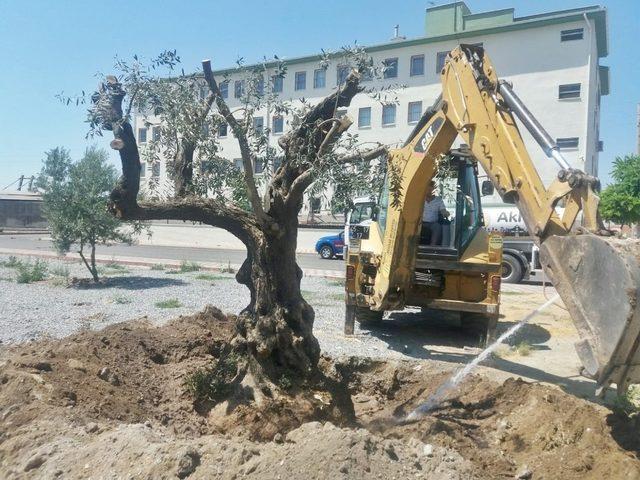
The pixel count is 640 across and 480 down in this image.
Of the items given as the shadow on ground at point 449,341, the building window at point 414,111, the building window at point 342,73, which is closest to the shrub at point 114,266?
the shadow on ground at point 449,341

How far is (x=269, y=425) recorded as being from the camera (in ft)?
18.9

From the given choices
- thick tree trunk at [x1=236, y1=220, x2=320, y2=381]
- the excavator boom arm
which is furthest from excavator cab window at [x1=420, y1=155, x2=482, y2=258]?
thick tree trunk at [x1=236, y1=220, x2=320, y2=381]

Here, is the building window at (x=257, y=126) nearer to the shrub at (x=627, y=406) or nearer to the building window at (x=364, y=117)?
the shrub at (x=627, y=406)

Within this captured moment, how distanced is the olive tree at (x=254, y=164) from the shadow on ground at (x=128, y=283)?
946cm

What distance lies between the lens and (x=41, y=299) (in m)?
12.9

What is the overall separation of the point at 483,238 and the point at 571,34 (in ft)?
97.4

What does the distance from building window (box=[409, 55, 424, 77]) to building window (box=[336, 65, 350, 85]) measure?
34127 mm

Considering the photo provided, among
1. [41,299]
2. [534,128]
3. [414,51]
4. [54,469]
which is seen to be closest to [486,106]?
[534,128]

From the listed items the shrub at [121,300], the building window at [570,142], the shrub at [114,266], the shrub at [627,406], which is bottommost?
the shrub at [121,300]

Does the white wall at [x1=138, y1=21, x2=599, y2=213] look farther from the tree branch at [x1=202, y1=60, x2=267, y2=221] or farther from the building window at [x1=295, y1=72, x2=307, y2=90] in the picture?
the tree branch at [x1=202, y1=60, x2=267, y2=221]

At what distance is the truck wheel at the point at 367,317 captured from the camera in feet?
33.6

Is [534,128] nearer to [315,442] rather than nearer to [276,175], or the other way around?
[276,175]

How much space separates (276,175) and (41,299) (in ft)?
29.7

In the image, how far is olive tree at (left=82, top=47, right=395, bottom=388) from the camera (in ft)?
18.1
